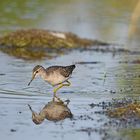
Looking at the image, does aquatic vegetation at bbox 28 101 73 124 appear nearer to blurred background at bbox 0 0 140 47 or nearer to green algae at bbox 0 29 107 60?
green algae at bbox 0 29 107 60

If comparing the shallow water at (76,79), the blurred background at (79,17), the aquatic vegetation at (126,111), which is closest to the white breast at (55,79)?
the shallow water at (76,79)

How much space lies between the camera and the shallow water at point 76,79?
10291 mm

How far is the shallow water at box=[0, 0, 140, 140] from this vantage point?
10.3 metres

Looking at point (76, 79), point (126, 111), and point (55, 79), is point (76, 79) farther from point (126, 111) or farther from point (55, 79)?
point (126, 111)

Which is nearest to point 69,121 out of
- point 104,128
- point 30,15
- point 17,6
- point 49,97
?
point 104,128

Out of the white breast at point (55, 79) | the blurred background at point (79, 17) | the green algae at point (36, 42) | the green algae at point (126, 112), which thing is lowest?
the green algae at point (126, 112)

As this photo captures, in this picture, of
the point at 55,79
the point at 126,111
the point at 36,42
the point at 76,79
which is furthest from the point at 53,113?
the point at 36,42

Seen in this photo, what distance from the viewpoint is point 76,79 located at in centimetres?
1455

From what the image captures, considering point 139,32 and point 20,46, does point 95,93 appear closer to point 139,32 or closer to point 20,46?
point 20,46

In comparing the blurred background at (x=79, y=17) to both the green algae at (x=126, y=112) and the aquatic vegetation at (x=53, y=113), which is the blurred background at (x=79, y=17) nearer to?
the aquatic vegetation at (x=53, y=113)

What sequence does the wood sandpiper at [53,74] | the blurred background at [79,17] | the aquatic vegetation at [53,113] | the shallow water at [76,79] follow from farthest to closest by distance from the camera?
the blurred background at [79,17], the wood sandpiper at [53,74], the aquatic vegetation at [53,113], the shallow water at [76,79]

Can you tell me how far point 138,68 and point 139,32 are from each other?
615 centimetres

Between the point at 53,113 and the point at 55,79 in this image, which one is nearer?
the point at 53,113

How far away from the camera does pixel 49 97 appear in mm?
12578
